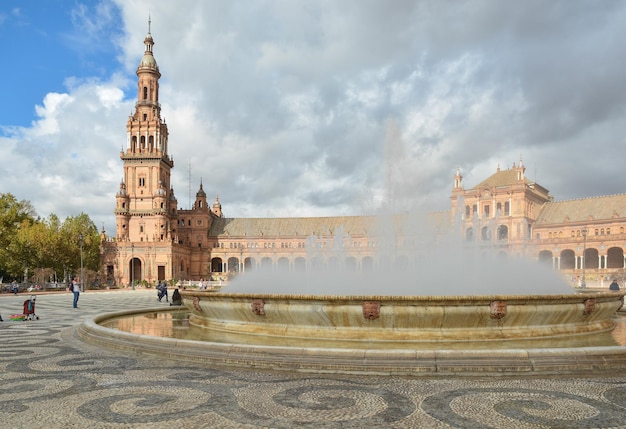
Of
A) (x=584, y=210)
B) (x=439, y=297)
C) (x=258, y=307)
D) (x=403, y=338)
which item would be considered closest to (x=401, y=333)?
(x=403, y=338)

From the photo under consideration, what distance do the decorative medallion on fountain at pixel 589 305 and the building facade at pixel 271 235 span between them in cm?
5738

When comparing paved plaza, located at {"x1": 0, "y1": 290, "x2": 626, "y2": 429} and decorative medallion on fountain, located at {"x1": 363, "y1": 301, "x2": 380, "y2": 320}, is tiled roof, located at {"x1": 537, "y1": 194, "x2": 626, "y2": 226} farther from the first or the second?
paved plaza, located at {"x1": 0, "y1": 290, "x2": 626, "y2": 429}

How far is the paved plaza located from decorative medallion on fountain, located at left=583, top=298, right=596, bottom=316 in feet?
9.71

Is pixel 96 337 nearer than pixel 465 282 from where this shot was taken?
Yes

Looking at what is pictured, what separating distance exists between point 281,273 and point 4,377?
27.8 ft

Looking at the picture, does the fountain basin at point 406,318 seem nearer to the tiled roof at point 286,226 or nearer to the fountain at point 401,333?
the fountain at point 401,333

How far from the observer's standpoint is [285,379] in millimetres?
7379

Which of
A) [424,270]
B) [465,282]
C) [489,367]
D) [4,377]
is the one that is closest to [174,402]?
[4,377]

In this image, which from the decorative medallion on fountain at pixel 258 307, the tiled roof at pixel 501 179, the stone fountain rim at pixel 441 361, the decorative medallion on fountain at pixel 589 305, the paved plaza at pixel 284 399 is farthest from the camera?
the tiled roof at pixel 501 179

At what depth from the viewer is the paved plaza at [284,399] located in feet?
17.9

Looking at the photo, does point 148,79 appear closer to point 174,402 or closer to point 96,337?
point 96,337

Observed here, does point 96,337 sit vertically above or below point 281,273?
below

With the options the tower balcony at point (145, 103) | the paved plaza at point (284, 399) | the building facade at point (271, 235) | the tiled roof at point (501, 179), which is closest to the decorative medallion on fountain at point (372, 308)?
the paved plaza at point (284, 399)

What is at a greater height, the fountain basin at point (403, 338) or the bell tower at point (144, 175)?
the bell tower at point (144, 175)
